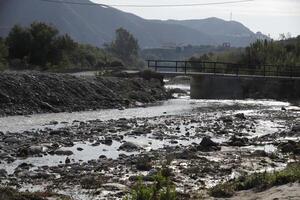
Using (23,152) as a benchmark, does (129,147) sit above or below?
below

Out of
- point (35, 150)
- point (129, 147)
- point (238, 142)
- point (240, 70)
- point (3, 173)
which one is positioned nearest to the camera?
point (3, 173)

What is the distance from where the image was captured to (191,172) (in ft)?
53.4

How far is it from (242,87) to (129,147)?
120 feet

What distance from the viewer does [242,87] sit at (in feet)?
185

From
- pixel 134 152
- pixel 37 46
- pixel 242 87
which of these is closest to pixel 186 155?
pixel 134 152

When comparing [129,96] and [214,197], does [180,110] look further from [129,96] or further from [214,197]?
[214,197]

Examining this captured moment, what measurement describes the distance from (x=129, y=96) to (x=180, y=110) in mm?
6067

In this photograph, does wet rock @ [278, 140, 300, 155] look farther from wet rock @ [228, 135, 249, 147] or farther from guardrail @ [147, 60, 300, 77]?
guardrail @ [147, 60, 300, 77]

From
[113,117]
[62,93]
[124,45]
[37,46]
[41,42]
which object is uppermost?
[41,42]

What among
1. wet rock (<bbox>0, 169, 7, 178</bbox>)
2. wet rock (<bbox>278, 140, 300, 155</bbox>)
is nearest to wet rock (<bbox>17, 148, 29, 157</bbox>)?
wet rock (<bbox>0, 169, 7, 178</bbox>)

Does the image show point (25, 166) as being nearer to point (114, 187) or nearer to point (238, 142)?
point (114, 187)

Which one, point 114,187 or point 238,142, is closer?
point 114,187

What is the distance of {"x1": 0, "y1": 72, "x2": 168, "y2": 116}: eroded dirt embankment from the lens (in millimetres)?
34503

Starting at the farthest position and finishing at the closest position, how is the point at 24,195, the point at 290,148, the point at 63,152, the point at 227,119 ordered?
the point at 227,119, the point at 290,148, the point at 63,152, the point at 24,195
